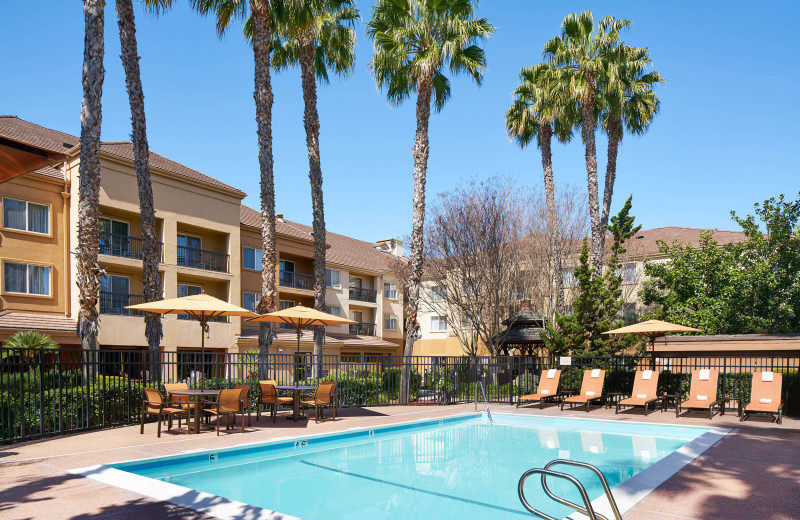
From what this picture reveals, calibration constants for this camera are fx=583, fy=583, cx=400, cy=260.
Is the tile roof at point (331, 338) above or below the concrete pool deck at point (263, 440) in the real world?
below

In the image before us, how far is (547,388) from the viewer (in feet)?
57.8

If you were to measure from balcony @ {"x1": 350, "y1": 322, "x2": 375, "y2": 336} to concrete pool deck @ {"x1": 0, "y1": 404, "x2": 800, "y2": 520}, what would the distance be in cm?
3114

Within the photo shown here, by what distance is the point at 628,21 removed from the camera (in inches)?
1085

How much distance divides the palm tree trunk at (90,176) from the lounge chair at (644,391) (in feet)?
44.4

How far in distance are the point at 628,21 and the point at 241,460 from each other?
26.7 meters

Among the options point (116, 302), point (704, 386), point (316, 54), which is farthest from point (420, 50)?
point (116, 302)

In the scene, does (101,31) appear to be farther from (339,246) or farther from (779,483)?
(339,246)

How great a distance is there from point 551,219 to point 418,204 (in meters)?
12.1

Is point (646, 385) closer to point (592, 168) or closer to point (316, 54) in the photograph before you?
point (592, 168)

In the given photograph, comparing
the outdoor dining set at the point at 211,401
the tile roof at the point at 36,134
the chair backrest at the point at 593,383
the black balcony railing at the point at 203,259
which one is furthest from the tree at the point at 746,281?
the tile roof at the point at 36,134

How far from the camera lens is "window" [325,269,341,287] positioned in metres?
41.4

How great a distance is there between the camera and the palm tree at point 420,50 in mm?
20781

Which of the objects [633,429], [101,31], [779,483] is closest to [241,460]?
[779,483]

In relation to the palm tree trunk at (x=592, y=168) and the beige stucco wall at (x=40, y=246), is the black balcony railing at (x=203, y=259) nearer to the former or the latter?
the beige stucco wall at (x=40, y=246)
